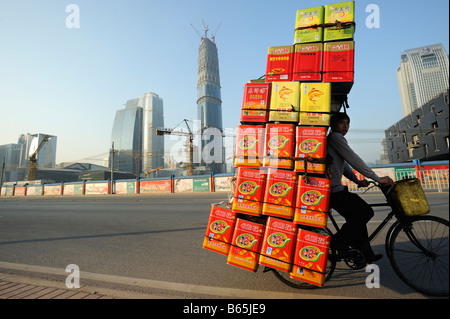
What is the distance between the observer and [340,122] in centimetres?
269

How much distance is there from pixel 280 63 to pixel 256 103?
0.61 m

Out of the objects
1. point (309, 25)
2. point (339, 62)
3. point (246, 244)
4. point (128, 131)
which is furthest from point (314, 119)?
point (128, 131)

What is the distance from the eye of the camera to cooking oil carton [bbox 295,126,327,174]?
7.63ft

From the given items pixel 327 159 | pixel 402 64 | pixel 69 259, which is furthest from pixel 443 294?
pixel 402 64

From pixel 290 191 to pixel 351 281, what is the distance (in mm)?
1412

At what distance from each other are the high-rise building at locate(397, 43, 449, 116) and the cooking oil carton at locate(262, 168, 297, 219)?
13348 centimetres

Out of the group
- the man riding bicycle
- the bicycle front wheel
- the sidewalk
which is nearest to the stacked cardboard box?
the man riding bicycle

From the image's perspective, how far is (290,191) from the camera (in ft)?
7.94

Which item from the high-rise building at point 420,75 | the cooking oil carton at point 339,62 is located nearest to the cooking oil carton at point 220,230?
the cooking oil carton at point 339,62

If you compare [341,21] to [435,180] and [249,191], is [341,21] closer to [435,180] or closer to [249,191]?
Result: [249,191]

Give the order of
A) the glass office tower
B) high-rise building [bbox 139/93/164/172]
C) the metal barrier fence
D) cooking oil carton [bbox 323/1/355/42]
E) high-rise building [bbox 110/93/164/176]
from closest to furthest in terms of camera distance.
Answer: cooking oil carton [bbox 323/1/355/42]
the metal barrier fence
high-rise building [bbox 110/93/164/176]
the glass office tower
high-rise building [bbox 139/93/164/172]

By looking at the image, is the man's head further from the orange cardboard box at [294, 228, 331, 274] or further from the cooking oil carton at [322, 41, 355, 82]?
the orange cardboard box at [294, 228, 331, 274]

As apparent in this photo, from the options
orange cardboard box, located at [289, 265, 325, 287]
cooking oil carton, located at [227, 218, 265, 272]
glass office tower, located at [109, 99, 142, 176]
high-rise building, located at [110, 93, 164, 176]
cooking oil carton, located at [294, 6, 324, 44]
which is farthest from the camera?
glass office tower, located at [109, 99, 142, 176]
